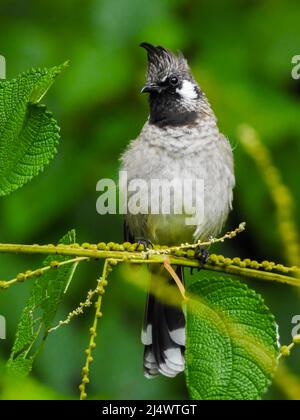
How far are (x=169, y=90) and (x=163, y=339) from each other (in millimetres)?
1107

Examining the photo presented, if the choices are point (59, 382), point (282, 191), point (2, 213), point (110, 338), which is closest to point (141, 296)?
point (110, 338)

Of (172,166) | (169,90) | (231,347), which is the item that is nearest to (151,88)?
(169,90)

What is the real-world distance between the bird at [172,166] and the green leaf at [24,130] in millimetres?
1647

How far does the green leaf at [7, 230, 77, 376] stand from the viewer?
1.76 m

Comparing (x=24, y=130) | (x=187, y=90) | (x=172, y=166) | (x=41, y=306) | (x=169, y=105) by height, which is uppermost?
(x=187, y=90)

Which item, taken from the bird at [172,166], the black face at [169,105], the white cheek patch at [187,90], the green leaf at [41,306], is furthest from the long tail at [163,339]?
the green leaf at [41,306]

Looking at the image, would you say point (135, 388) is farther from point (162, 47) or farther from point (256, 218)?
point (162, 47)

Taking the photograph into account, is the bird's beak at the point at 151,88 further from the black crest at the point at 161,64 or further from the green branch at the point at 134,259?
the green branch at the point at 134,259

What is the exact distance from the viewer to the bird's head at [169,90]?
3.78m

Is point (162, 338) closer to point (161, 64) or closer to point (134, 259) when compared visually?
point (161, 64)

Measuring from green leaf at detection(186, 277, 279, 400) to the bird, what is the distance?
5.23ft

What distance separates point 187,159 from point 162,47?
0.63 metres

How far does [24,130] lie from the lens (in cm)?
180

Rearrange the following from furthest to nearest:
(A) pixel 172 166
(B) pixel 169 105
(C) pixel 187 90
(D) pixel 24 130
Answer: (C) pixel 187 90 < (B) pixel 169 105 < (A) pixel 172 166 < (D) pixel 24 130
